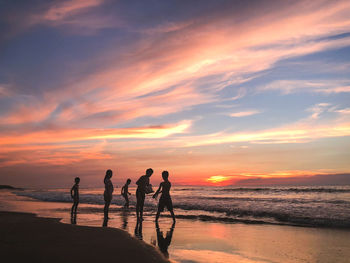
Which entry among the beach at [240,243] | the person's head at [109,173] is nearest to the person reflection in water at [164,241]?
the beach at [240,243]

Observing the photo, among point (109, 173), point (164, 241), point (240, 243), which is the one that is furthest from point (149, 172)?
point (240, 243)

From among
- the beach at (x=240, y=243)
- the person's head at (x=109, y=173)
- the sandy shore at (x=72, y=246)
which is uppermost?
the person's head at (x=109, y=173)

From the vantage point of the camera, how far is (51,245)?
679 centimetres

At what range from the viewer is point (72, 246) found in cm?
670

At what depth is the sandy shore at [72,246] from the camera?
5746 mm

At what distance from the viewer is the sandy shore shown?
5.75m

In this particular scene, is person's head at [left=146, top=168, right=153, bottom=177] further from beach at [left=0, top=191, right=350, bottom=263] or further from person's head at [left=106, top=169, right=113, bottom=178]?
beach at [left=0, top=191, right=350, bottom=263]

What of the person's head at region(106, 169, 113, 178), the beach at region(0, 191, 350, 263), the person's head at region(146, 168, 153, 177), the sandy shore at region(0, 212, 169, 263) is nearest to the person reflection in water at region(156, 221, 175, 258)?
the beach at region(0, 191, 350, 263)

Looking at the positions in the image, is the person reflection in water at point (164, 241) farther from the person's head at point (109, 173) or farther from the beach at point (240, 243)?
the person's head at point (109, 173)

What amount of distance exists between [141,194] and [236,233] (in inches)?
188

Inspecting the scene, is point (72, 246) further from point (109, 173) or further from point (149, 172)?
point (149, 172)

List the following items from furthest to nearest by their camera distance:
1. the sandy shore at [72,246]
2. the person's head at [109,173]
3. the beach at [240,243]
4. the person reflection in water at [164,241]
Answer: the person's head at [109,173], the person reflection in water at [164,241], the beach at [240,243], the sandy shore at [72,246]

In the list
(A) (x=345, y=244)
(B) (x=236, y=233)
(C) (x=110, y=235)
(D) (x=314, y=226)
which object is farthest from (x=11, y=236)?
(D) (x=314, y=226)

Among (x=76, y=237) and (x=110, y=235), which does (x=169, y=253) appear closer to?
(x=110, y=235)
